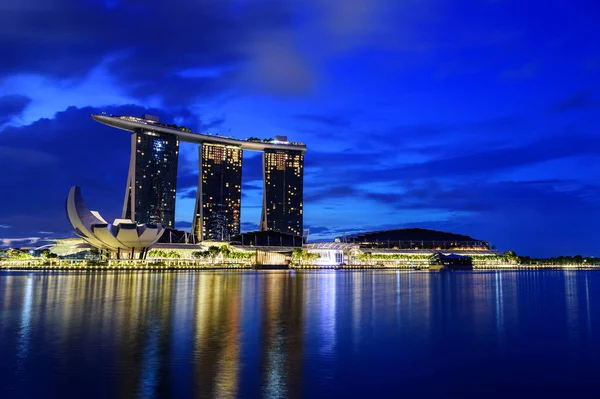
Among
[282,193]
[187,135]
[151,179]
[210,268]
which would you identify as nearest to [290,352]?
[210,268]

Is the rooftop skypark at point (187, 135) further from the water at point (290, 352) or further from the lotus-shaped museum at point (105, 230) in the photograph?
the water at point (290, 352)

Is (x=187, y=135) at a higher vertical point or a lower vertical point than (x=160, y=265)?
higher

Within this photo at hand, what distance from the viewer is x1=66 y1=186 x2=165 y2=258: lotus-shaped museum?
108 m

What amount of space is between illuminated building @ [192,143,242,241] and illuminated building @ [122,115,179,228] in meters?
10.7

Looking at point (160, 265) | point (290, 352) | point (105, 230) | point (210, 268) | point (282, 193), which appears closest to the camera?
point (290, 352)

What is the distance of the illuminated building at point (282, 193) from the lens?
186 metres

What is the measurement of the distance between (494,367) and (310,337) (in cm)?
655

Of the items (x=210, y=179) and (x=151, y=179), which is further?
(x=210, y=179)

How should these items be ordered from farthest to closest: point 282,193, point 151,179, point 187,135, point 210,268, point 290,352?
point 282,193 → point 187,135 → point 151,179 → point 210,268 → point 290,352

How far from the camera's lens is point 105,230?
108438mm

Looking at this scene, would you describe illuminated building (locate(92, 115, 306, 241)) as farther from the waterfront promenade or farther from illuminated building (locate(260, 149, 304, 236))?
the waterfront promenade

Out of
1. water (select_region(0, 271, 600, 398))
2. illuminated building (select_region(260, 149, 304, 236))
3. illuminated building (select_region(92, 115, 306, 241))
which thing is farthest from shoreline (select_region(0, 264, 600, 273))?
water (select_region(0, 271, 600, 398))

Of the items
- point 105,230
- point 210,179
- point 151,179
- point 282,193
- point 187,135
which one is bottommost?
point 105,230

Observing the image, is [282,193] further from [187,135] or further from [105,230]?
[105,230]
